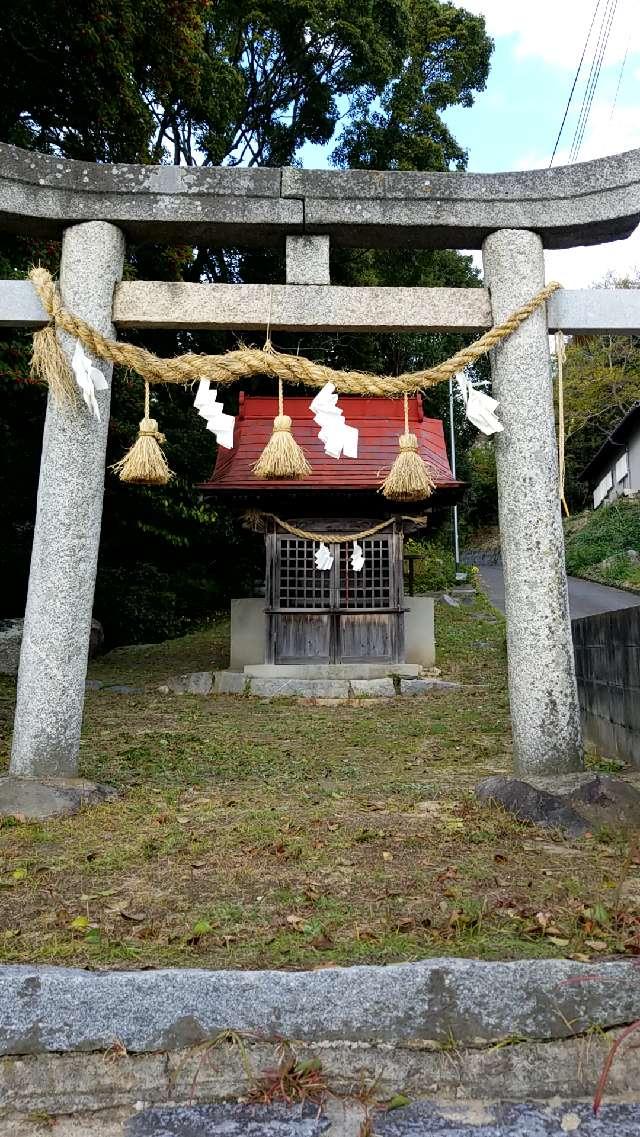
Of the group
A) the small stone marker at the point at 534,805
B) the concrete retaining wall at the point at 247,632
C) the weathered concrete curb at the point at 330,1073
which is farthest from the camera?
the concrete retaining wall at the point at 247,632

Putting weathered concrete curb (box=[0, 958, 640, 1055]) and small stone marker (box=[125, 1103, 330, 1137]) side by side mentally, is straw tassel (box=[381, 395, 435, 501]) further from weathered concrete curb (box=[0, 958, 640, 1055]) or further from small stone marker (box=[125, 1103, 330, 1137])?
small stone marker (box=[125, 1103, 330, 1137])

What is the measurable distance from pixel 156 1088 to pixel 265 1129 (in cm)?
37

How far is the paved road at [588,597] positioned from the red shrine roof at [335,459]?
486 centimetres

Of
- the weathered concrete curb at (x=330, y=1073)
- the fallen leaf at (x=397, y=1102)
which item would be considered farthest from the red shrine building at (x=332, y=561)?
the fallen leaf at (x=397, y=1102)

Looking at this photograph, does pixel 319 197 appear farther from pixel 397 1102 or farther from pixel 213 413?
pixel 397 1102

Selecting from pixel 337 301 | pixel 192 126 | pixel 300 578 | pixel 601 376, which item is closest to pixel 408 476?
pixel 337 301

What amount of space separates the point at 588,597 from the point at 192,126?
15273mm

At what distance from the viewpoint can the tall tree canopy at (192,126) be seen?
9.60 metres

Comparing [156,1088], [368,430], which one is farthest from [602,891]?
[368,430]

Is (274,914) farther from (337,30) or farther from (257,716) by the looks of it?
(337,30)

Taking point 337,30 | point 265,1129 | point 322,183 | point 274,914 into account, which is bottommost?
point 265,1129

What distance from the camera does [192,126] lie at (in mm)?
16984

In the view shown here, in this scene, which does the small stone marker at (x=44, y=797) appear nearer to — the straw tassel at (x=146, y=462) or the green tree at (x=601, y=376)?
the straw tassel at (x=146, y=462)

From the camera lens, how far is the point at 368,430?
13.6 metres
